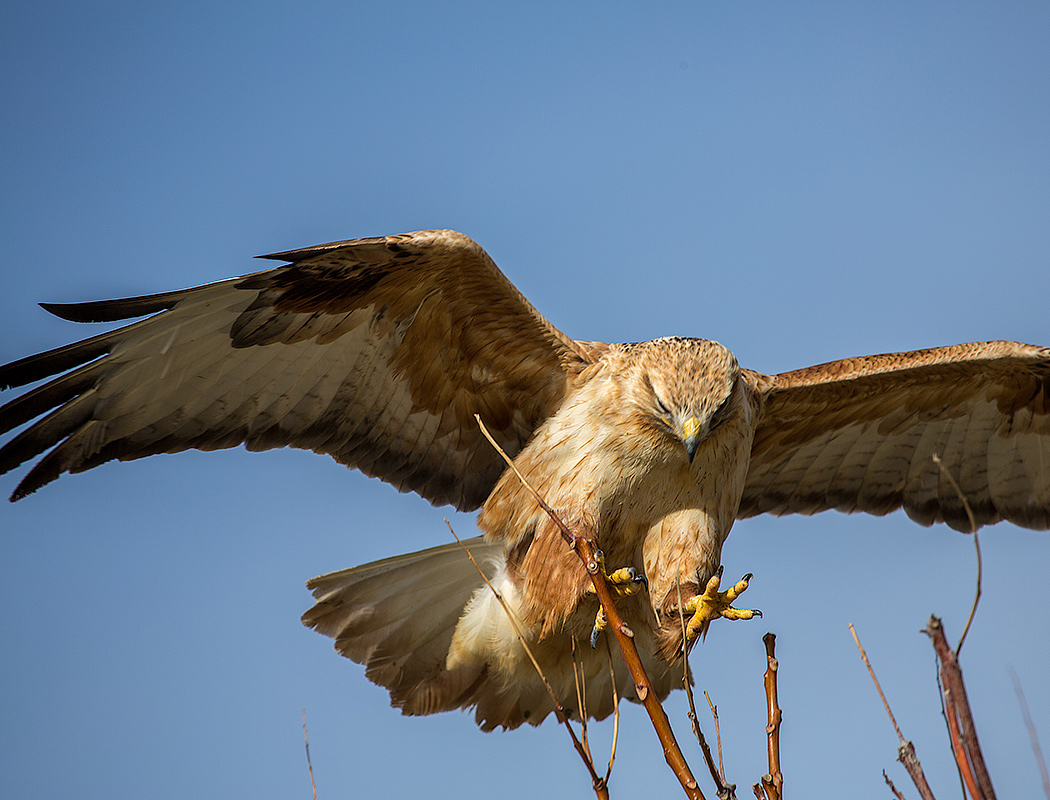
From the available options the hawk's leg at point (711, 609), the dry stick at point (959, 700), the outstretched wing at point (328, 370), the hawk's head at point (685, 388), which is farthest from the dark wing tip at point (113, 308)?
the dry stick at point (959, 700)

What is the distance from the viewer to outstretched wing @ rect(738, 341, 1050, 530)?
19.3ft

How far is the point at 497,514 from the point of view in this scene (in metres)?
5.33

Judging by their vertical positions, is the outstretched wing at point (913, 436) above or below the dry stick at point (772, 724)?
above

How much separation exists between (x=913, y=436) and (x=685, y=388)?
8.55ft

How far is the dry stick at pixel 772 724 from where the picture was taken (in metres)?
2.64

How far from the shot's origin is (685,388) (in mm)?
4855

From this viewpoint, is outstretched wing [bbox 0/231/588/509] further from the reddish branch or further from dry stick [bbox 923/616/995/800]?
dry stick [bbox 923/616/995/800]

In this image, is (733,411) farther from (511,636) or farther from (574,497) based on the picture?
(511,636)

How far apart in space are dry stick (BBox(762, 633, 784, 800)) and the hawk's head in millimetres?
1893

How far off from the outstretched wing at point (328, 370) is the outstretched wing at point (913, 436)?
159 centimetres

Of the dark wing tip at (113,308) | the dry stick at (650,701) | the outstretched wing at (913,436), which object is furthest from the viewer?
the outstretched wing at (913,436)

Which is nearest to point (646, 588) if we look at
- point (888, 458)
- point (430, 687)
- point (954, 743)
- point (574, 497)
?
point (574, 497)

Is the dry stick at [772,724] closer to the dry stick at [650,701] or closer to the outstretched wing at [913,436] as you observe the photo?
the dry stick at [650,701]

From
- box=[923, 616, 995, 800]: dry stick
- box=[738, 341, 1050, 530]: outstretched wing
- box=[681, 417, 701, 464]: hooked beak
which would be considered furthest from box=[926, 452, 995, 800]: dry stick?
box=[738, 341, 1050, 530]: outstretched wing
